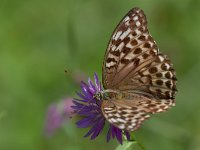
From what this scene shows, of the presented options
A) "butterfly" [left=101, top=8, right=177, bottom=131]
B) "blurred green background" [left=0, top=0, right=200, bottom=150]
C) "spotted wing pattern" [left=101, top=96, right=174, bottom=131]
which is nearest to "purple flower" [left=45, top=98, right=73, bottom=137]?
"blurred green background" [left=0, top=0, right=200, bottom=150]

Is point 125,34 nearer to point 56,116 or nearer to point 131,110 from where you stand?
point 131,110

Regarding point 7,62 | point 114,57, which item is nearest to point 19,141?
point 7,62

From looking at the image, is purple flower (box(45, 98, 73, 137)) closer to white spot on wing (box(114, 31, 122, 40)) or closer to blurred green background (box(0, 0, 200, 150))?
blurred green background (box(0, 0, 200, 150))

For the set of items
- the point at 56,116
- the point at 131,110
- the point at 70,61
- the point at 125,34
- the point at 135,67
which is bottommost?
the point at 131,110

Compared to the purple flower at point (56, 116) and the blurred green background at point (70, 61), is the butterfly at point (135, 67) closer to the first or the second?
the blurred green background at point (70, 61)

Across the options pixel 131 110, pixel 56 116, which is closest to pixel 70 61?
pixel 56 116

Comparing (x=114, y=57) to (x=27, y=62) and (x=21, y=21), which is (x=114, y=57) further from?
(x=21, y=21)
